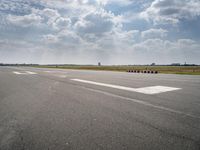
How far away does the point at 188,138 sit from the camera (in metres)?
2.37

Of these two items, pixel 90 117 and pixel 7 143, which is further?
pixel 90 117

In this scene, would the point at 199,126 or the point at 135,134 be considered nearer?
the point at 135,134

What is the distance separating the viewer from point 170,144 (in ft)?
7.27

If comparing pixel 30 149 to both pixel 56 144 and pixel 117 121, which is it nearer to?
pixel 56 144

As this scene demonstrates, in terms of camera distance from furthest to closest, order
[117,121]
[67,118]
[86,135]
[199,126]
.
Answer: [67,118], [117,121], [199,126], [86,135]

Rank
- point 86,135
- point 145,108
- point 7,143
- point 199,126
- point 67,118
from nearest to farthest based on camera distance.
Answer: point 7,143, point 86,135, point 199,126, point 67,118, point 145,108

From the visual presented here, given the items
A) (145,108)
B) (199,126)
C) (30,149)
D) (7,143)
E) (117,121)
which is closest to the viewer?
(30,149)

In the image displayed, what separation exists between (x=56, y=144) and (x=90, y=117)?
1.21m

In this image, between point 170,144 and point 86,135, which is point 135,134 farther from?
point 86,135

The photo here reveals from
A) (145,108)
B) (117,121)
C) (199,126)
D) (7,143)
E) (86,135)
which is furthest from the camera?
(145,108)

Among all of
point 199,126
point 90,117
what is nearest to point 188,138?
point 199,126

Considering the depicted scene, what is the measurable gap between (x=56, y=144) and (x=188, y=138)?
2.05 metres

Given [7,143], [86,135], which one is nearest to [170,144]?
[86,135]

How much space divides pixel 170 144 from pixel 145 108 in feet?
6.03
